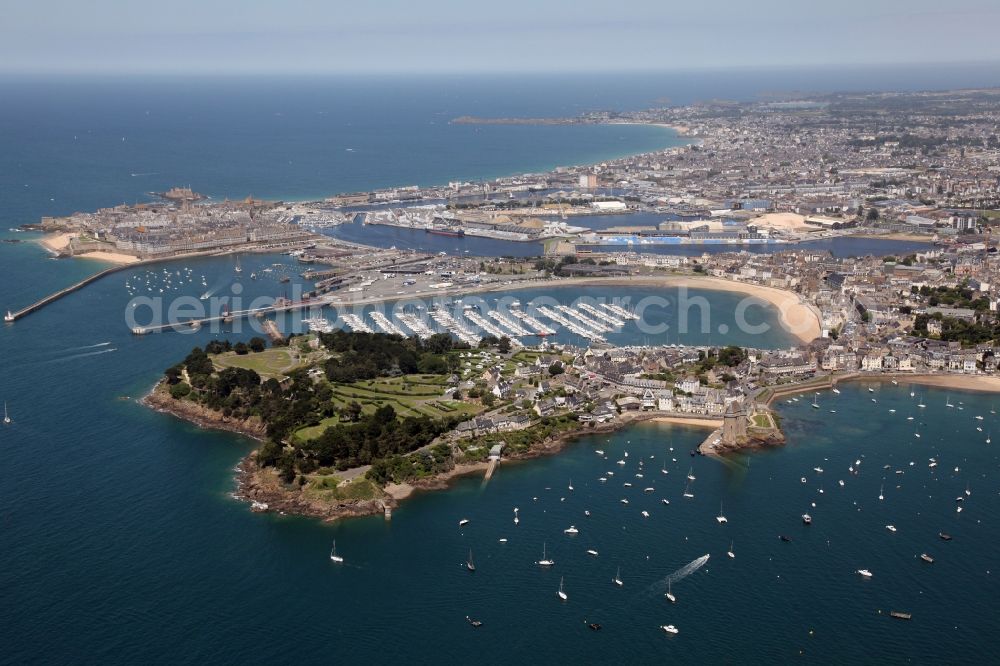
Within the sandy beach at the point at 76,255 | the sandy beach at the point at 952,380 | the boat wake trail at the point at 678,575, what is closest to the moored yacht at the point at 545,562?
the boat wake trail at the point at 678,575

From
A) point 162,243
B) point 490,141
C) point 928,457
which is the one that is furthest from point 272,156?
point 928,457

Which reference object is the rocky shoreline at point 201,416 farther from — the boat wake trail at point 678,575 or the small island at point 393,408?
the boat wake trail at point 678,575

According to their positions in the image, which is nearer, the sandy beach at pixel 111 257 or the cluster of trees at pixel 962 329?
the cluster of trees at pixel 962 329

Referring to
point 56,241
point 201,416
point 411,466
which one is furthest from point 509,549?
point 56,241

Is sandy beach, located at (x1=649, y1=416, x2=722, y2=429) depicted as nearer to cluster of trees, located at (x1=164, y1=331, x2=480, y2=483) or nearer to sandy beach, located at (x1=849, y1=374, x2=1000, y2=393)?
cluster of trees, located at (x1=164, y1=331, x2=480, y2=483)

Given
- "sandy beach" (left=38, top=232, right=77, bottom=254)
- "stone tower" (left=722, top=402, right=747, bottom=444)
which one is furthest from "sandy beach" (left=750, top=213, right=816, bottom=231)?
"sandy beach" (left=38, top=232, right=77, bottom=254)

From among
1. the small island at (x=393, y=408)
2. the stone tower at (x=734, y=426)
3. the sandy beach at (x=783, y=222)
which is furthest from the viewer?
the sandy beach at (x=783, y=222)
